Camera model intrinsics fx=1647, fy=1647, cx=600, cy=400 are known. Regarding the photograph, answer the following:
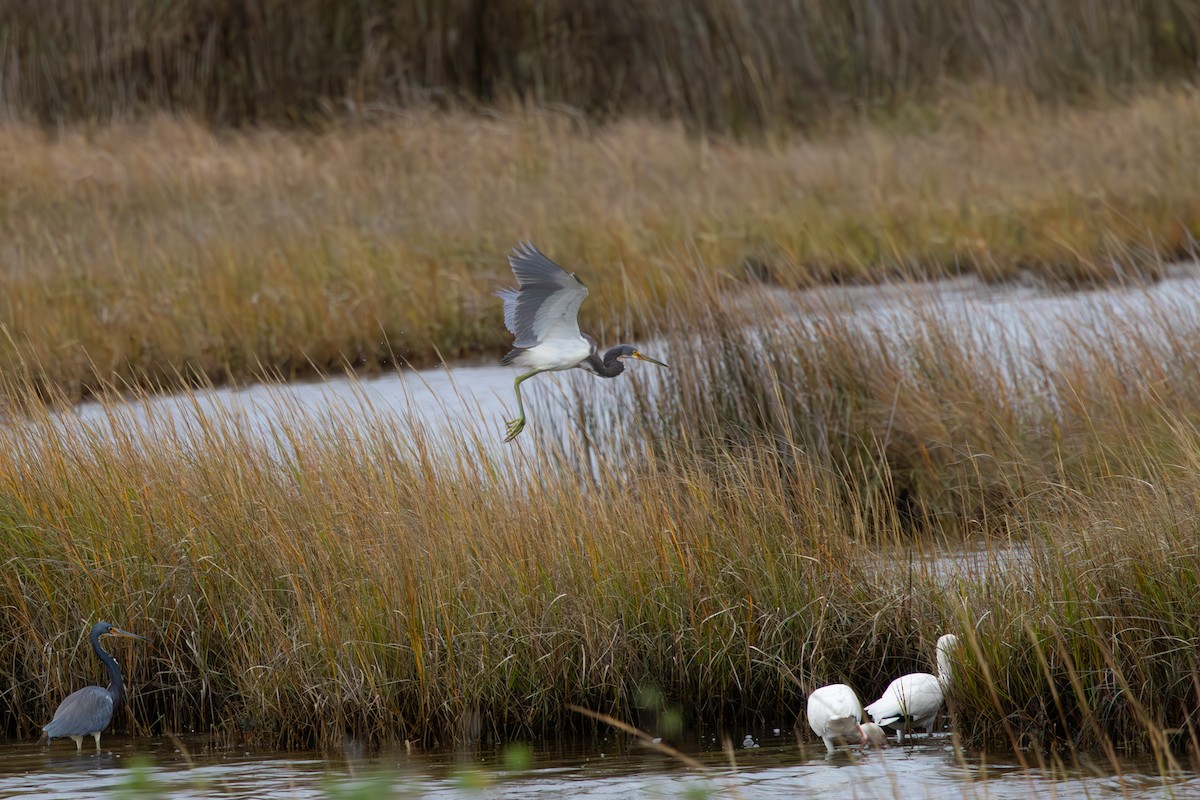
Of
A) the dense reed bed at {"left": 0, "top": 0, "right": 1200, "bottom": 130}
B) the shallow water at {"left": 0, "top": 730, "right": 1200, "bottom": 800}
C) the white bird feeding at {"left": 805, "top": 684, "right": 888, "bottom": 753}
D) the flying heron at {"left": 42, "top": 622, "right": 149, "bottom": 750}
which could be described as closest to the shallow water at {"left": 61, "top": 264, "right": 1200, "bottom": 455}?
the flying heron at {"left": 42, "top": 622, "right": 149, "bottom": 750}

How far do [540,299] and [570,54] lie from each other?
11605mm

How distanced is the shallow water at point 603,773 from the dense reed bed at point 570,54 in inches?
438

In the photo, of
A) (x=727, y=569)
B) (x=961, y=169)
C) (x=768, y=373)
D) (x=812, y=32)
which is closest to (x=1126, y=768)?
(x=727, y=569)

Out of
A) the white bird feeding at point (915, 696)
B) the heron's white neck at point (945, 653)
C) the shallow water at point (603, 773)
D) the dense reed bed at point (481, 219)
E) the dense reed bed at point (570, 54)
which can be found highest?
the dense reed bed at point (570, 54)

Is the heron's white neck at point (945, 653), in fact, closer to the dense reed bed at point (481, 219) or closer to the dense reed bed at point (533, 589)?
the dense reed bed at point (533, 589)

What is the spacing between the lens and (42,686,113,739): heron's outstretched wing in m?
5.09

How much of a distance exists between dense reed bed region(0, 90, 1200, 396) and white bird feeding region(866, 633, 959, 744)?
9.84ft

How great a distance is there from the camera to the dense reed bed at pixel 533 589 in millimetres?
4570

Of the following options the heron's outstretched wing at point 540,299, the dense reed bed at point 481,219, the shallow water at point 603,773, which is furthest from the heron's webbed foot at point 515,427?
the dense reed bed at point 481,219

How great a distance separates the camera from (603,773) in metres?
4.60

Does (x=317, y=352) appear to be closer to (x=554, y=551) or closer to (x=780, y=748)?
(x=554, y=551)

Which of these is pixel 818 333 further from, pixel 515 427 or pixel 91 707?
pixel 91 707

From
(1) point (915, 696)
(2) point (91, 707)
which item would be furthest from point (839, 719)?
(2) point (91, 707)

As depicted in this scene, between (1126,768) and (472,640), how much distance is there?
1.91 meters
